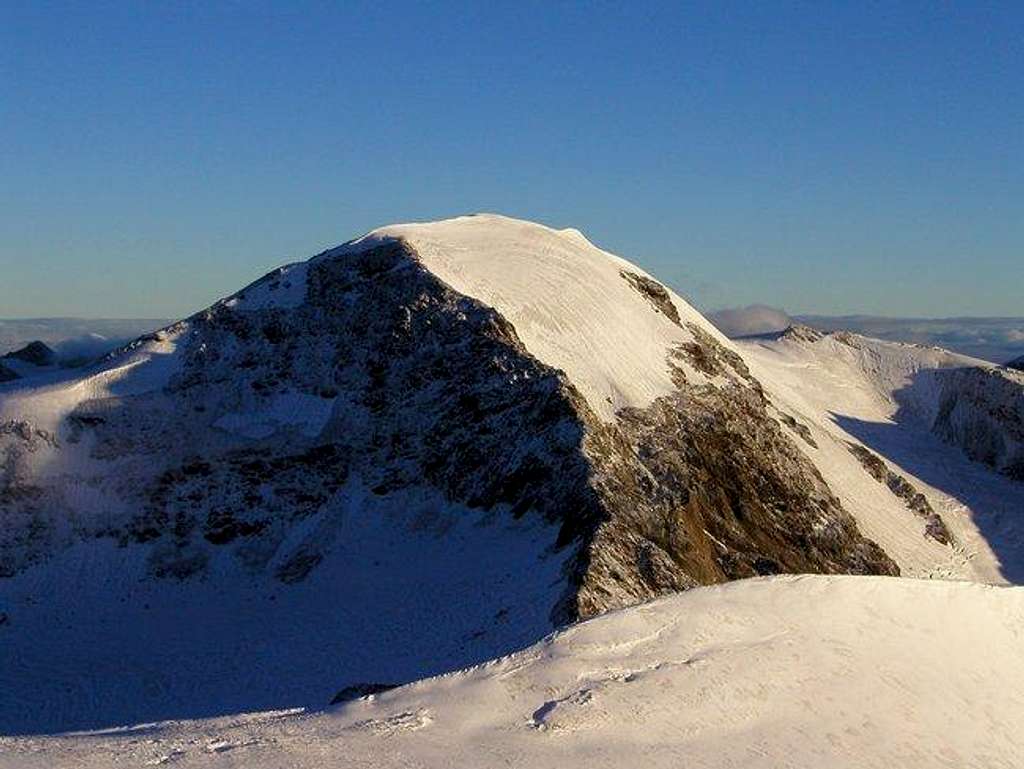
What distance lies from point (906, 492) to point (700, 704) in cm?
4346

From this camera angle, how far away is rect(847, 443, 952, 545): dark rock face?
2205 inches

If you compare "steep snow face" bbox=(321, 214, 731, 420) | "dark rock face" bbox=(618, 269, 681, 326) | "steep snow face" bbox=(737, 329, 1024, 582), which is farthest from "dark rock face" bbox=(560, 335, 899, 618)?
"dark rock face" bbox=(618, 269, 681, 326)

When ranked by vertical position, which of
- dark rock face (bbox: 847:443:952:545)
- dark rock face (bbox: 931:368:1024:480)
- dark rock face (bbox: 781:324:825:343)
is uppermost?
dark rock face (bbox: 781:324:825:343)

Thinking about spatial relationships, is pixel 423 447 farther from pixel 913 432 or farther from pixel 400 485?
pixel 913 432

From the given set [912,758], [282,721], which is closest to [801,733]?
[912,758]

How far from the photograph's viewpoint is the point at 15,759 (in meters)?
16.0

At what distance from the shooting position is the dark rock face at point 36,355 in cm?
9550

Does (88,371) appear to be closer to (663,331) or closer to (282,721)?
(663,331)

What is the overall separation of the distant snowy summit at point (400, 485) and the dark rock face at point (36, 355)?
145 feet

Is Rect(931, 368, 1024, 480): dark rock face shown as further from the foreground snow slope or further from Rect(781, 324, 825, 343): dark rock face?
the foreground snow slope

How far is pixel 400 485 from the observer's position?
4638cm

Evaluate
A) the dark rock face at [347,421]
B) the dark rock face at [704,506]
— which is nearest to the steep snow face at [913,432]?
the dark rock face at [704,506]

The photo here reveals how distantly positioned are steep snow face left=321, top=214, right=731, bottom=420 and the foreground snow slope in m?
25.0

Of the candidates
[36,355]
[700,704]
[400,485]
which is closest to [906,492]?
[400,485]
